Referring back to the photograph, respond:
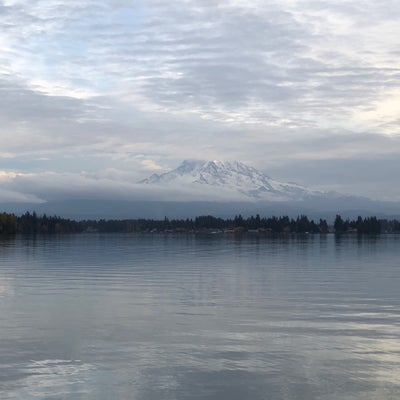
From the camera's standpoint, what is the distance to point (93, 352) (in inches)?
882

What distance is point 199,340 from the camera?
24.6 metres

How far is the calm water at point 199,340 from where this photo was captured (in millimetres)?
18328

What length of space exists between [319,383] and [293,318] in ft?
35.9

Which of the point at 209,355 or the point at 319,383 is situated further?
the point at 209,355

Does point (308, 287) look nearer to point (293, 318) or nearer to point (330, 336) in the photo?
point (293, 318)

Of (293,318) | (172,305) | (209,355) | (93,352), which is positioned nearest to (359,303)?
(293,318)

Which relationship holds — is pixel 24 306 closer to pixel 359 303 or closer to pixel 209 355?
pixel 209 355

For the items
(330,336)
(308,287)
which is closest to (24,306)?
(330,336)

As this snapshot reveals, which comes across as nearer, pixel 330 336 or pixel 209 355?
pixel 209 355

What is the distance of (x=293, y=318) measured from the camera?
29.5 meters

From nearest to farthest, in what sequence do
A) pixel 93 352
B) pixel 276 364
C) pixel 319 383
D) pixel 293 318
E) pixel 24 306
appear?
pixel 319 383 → pixel 276 364 → pixel 93 352 → pixel 293 318 → pixel 24 306

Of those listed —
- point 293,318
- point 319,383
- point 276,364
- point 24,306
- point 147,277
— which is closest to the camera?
point 319,383

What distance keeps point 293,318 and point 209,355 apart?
8.45m

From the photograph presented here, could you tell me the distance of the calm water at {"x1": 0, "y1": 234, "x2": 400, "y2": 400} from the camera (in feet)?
60.1
